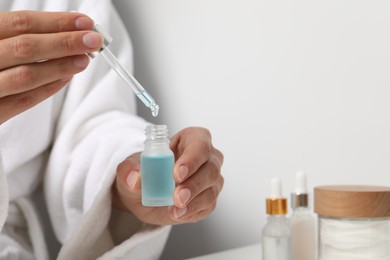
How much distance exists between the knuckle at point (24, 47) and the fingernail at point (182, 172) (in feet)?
0.71

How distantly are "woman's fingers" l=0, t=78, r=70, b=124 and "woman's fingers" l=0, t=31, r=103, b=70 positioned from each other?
0.18ft

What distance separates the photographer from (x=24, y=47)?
0.67 metres

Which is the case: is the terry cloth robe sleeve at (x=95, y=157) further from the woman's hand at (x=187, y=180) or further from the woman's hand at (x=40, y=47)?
the woman's hand at (x=40, y=47)

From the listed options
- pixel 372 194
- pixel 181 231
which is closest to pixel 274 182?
pixel 372 194

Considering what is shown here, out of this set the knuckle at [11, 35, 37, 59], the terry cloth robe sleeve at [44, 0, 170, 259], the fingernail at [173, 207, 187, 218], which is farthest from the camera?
the terry cloth robe sleeve at [44, 0, 170, 259]

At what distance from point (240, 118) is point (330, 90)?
7.6 inches

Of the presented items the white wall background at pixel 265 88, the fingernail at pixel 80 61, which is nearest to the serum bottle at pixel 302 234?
the white wall background at pixel 265 88

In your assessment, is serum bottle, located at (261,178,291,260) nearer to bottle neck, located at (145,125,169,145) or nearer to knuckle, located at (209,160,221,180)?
knuckle, located at (209,160,221,180)

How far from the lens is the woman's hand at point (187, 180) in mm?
758

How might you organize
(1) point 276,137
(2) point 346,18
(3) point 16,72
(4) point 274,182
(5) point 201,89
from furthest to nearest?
(5) point 201,89 → (1) point 276,137 → (2) point 346,18 → (4) point 274,182 → (3) point 16,72

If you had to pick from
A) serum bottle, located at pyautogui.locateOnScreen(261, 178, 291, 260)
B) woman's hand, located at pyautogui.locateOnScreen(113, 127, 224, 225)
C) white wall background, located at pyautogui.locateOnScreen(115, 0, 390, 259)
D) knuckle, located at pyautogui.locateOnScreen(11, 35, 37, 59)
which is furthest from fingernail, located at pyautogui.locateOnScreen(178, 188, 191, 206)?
white wall background, located at pyautogui.locateOnScreen(115, 0, 390, 259)

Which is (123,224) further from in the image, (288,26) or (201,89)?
(288,26)

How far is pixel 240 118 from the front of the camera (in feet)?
3.68

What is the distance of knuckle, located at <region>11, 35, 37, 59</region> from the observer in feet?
2.19
